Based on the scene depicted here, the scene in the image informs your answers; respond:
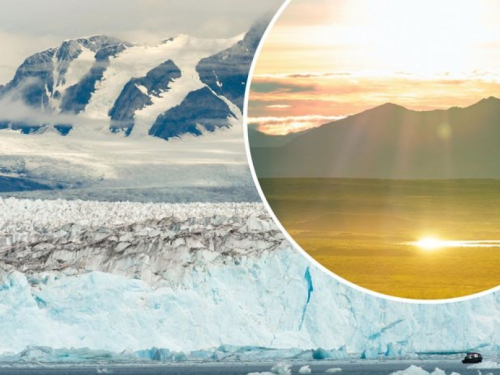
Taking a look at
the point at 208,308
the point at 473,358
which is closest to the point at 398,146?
the point at 208,308

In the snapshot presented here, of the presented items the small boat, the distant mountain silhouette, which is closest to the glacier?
the small boat

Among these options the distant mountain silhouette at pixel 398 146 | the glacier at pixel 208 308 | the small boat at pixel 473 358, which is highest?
the distant mountain silhouette at pixel 398 146

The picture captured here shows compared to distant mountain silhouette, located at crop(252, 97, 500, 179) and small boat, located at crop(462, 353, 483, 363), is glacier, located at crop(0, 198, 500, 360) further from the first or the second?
distant mountain silhouette, located at crop(252, 97, 500, 179)

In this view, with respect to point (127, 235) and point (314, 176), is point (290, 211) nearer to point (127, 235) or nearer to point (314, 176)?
point (314, 176)

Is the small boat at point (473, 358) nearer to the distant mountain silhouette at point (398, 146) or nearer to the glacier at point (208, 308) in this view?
the glacier at point (208, 308)

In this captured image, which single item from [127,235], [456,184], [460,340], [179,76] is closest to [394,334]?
[460,340]

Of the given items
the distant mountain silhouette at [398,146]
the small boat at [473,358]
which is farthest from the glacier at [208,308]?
the distant mountain silhouette at [398,146]
